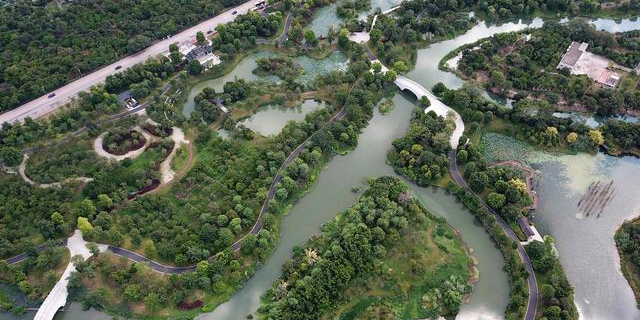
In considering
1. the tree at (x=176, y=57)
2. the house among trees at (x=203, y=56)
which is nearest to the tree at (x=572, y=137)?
the house among trees at (x=203, y=56)

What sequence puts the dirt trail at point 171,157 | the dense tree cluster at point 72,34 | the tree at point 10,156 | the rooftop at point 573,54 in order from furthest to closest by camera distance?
the dense tree cluster at point 72,34 < the rooftop at point 573,54 < the tree at point 10,156 < the dirt trail at point 171,157

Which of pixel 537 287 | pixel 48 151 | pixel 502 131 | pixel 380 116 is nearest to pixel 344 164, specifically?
pixel 380 116

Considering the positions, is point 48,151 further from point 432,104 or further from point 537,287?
point 537,287

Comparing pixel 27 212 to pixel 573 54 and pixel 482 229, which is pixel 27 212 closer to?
pixel 482 229

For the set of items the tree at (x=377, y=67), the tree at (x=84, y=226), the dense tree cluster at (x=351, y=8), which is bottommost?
the tree at (x=84, y=226)

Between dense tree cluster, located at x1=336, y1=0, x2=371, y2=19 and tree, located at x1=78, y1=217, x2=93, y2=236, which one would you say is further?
dense tree cluster, located at x1=336, y1=0, x2=371, y2=19

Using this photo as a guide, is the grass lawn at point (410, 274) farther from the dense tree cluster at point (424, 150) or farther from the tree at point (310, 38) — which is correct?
the tree at point (310, 38)

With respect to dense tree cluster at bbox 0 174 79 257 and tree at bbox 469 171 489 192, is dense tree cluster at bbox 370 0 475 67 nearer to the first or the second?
tree at bbox 469 171 489 192

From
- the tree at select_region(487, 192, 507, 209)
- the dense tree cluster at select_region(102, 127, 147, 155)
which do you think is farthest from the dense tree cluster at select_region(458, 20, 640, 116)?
the dense tree cluster at select_region(102, 127, 147, 155)
